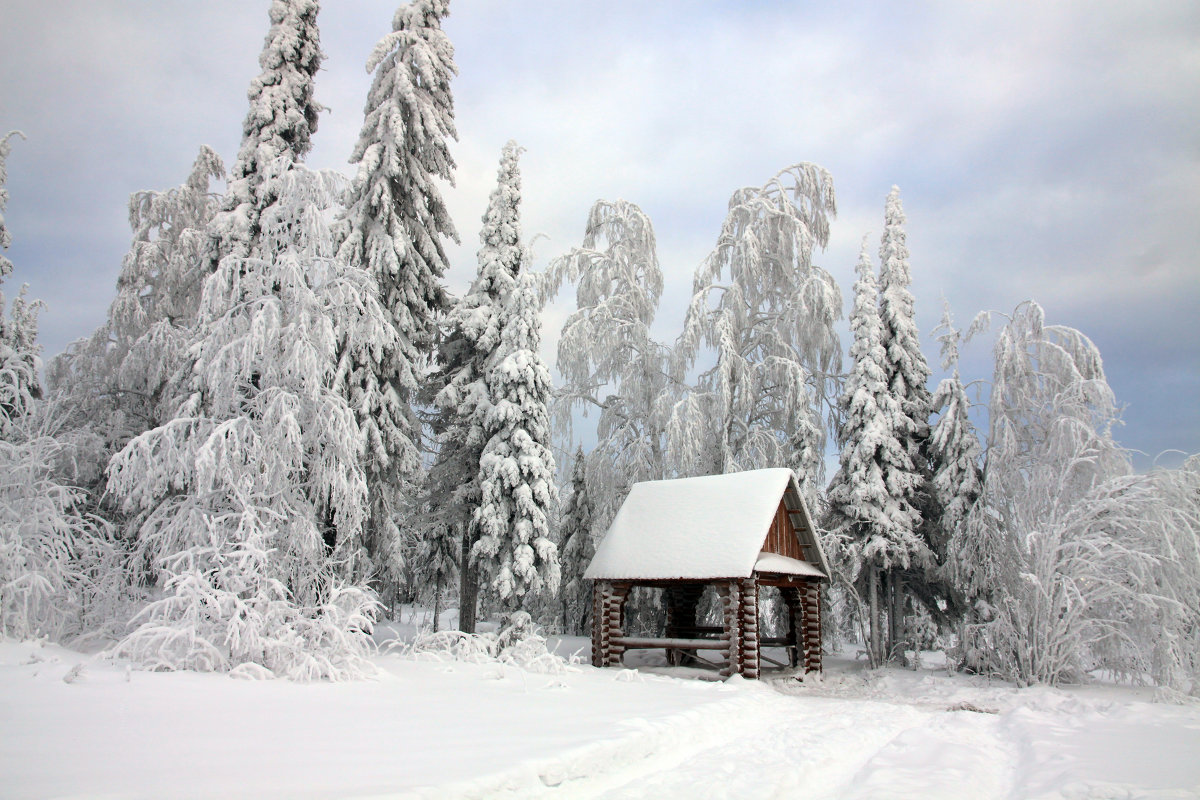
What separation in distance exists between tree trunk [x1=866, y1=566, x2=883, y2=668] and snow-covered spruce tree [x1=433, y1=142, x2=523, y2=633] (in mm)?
12144

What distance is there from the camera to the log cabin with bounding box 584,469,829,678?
15750mm

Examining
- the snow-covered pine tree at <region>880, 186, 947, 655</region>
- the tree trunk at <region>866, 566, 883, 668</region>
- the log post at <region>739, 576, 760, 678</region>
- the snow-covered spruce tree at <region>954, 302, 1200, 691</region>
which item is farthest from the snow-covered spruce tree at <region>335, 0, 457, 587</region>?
the snow-covered spruce tree at <region>954, 302, 1200, 691</region>

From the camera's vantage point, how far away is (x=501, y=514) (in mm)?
17969

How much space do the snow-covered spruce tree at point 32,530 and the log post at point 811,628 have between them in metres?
16.2

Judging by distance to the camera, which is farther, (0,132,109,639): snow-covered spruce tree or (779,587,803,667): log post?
(779,587,803,667): log post

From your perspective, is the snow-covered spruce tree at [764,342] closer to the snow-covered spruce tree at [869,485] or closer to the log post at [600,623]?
the snow-covered spruce tree at [869,485]

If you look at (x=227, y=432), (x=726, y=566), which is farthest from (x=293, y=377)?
(x=726, y=566)

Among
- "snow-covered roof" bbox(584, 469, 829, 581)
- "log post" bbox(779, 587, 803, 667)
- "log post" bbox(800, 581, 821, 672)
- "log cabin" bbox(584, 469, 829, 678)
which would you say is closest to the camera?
"log cabin" bbox(584, 469, 829, 678)

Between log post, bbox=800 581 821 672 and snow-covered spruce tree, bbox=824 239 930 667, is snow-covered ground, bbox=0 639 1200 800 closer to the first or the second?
log post, bbox=800 581 821 672

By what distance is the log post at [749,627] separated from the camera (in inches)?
607

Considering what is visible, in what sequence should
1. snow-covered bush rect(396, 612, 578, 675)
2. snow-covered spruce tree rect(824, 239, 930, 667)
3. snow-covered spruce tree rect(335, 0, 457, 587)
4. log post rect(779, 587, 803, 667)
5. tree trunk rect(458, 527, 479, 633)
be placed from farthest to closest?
snow-covered spruce tree rect(824, 239, 930, 667) < tree trunk rect(458, 527, 479, 633) < log post rect(779, 587, 803, 667) < snow-covered spruce tree rect(335, 0, 457, 587) < snow-covered bush rect(396, 612, 578, 675)

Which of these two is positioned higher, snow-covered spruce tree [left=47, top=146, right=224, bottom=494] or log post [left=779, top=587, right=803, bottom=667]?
snow-covered spruce tree [left=47, top=146, right=224, bottom=494]

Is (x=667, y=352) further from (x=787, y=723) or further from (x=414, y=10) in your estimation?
(x=787, y=723)

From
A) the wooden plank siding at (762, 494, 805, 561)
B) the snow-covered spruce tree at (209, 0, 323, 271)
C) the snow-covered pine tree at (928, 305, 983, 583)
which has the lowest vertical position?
the wooden plank siding at (762, 494, 805, 561)
